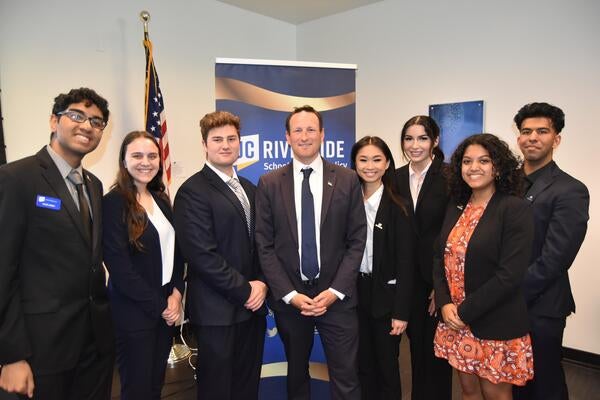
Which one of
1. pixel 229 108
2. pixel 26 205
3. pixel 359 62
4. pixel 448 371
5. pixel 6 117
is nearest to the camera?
pixel 26 205

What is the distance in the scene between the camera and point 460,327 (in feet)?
6.58

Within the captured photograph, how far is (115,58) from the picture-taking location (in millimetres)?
3770

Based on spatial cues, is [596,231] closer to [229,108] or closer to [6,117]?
[229,108]

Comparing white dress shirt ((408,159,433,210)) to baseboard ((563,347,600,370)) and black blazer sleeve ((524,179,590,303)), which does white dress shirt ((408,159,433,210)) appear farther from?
baseboard ((563,347,600,370))

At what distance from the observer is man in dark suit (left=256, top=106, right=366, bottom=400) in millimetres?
2158

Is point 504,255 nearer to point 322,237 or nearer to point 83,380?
point 322,237

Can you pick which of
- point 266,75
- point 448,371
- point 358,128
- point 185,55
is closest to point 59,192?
point 266,75

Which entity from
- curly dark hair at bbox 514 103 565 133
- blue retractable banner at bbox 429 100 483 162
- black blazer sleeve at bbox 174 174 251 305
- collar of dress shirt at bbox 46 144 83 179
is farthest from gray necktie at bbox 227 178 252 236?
blue retractable banner at bbox 429 100 483 162

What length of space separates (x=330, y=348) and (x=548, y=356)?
1.28m

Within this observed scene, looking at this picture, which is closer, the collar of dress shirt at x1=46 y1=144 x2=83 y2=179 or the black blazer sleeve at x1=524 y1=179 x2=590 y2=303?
the collar of dress shirt at x1=46 y1=144 x2=83 y2=179

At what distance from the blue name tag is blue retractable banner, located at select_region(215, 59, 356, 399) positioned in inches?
50.8

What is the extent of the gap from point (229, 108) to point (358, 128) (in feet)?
8.37

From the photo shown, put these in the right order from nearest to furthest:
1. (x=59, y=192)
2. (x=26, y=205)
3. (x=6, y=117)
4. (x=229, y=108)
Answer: (x=26, y=205), (x=59, y=192), (x=229, y=108), (x=6, y=117)

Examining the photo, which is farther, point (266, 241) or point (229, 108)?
point (229, 108)
